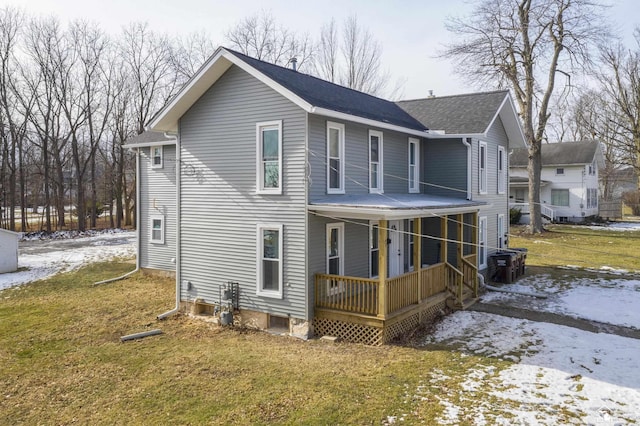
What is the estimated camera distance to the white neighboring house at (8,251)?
61.8 feet

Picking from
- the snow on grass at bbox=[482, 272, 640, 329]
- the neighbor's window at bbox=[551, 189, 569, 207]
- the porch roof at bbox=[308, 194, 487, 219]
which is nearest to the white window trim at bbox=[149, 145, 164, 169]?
the porch roof at bbox=[308, 194, 487, 219]

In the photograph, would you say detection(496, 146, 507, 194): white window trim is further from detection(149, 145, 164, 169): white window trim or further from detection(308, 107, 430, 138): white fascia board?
detection(149, 145, 164, 169): white window trim

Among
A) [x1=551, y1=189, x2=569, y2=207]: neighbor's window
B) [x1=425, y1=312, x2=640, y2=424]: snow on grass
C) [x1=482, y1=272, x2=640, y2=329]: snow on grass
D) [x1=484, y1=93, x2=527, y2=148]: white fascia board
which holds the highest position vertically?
[x1=484, y1=93, x2=527, y2=148]: white fascia board

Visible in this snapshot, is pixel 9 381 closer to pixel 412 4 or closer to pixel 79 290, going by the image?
pixel 79 290

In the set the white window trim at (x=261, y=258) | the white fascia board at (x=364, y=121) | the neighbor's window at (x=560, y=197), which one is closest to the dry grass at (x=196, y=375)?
the white window trim at (x=261, y=258)

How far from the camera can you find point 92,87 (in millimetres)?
37719

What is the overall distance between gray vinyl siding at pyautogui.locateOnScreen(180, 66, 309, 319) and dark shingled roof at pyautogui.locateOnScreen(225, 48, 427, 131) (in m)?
0.41

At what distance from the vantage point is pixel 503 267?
52.6 feet

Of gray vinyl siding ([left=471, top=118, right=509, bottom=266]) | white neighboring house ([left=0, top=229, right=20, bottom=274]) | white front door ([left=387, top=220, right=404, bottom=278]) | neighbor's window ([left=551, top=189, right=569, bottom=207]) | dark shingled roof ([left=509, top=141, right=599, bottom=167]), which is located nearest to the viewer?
white front door ([left=387, top=220, right=404, bottom=278])

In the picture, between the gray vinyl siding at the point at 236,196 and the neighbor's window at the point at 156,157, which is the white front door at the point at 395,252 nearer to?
Answer: the gray vinyl siding at the point at 236,196

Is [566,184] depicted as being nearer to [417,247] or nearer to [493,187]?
[493,187]

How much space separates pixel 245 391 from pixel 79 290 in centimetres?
A: 1110

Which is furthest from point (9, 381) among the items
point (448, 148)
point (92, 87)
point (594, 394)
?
point (92, 87)

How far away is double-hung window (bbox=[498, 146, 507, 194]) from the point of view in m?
17.8
